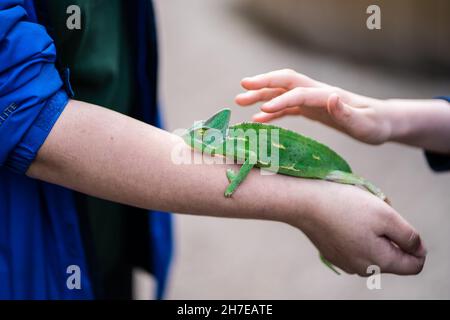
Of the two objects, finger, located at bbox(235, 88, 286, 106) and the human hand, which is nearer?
the human hand

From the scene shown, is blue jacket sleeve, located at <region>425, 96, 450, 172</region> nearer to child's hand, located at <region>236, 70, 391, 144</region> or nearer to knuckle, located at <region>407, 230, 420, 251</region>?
child's hand, located at <region>236, 70, 391, 144</region>

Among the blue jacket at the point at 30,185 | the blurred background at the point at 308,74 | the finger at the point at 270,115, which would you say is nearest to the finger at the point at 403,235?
the finger at the point at 270,115

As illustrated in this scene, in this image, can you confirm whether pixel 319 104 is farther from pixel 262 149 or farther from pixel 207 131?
pixel 207 131

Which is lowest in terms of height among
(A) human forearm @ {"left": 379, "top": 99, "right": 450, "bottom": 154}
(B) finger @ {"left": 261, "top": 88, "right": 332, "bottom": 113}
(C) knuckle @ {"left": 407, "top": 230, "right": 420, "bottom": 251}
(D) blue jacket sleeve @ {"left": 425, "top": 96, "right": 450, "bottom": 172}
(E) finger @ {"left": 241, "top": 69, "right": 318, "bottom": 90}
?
(C) knuckle @ {"left": 407, "top": 230, "right": 420, "bottom": 251}

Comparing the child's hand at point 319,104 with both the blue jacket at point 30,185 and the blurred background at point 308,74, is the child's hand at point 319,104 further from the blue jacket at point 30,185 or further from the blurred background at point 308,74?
the blurred background at point 308,74

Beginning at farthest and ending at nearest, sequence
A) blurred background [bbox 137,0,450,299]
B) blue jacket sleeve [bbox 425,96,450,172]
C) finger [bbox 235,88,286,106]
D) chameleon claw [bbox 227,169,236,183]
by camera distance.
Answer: blurred background [bbox 137,0,450,299]
blue jacket sleeve [bbox 425,96,450,172]
finger [bbox 235,88,286,106]
chameleon claw [bbox 227,169,236,183]

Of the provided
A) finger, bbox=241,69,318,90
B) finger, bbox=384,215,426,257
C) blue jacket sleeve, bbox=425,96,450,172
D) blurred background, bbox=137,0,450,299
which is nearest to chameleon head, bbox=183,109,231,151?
finger, bbox=241,69,318,90

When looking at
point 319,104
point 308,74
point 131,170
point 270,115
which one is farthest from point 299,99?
point 308,74

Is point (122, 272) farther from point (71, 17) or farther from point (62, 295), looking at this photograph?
point (71, 17)
